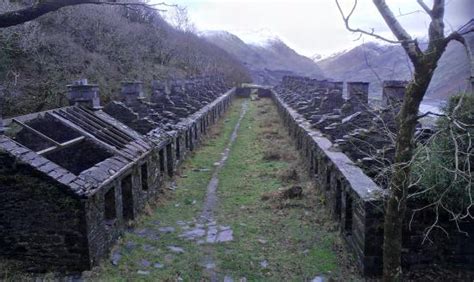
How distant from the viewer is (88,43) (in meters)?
31.1

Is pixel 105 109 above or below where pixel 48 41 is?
below

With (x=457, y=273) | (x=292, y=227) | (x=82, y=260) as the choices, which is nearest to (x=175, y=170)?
(x=292, y=227)

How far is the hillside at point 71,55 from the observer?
21.2 meters

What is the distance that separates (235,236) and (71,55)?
19612 millimetres

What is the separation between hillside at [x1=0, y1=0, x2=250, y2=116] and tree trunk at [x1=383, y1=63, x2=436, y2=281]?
9.80 meters

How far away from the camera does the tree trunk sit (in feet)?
19.7

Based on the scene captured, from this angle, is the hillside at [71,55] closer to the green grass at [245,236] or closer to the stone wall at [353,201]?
the green grass at [245,236]

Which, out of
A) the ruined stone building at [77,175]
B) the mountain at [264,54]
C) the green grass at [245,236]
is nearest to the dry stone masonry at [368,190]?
the green grass at [245,236]

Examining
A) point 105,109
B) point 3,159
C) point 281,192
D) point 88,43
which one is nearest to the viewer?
point 3,159

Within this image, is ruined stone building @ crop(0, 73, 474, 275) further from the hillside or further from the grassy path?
the hillside

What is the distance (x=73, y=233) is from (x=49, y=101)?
1477 cm

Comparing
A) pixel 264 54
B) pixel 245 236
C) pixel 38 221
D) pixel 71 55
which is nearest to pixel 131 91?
pixel 245 236

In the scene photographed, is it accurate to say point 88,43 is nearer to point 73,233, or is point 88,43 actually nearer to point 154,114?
point 154,114

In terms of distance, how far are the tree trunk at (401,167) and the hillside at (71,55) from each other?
32.1 ft
